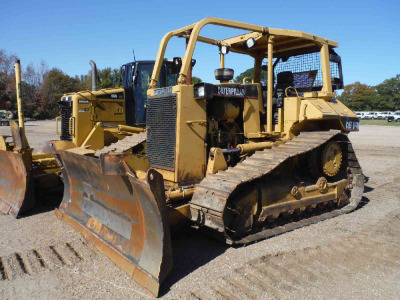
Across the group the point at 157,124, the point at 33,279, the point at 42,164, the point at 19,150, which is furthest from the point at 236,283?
the point at 42,164

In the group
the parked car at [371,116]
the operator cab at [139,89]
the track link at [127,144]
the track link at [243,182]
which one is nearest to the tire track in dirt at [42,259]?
the track link at [243,182]

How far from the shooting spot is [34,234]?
16.9 ft

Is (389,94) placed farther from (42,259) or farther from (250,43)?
(42,259)

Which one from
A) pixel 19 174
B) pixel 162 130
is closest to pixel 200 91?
pixel 162 130

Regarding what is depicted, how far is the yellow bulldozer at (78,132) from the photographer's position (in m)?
6.22

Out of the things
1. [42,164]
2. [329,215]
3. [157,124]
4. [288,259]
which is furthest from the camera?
[42,164]

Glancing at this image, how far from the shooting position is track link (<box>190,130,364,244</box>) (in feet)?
13.8

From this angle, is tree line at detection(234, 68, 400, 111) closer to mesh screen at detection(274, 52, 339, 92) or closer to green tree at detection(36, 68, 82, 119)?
green tree at detection(36, 68, 82, 119)

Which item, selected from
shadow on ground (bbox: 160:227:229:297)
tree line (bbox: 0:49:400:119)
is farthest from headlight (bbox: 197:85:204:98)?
tree line (bbox: 0:49:400:119)

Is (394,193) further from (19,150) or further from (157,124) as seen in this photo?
(19,150)

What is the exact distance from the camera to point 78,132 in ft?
29.8

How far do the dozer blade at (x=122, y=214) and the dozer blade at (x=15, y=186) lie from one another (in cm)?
102

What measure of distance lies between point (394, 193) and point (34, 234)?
24.1 ft

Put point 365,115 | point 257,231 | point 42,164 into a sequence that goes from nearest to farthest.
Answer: point 257,231 → point 42,164 → point 365,115
